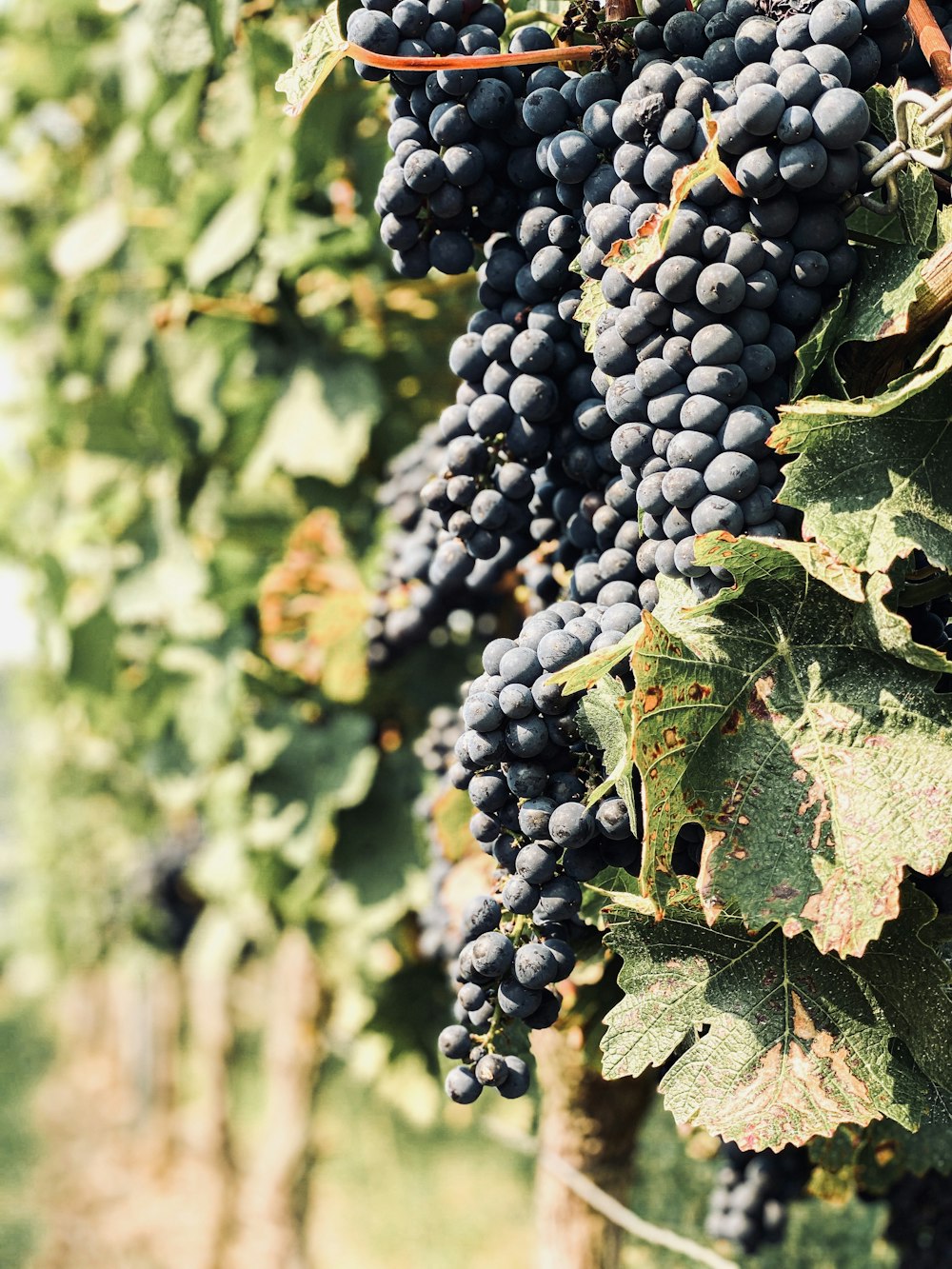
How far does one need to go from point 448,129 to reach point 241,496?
181 centimetres

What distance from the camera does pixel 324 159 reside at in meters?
2.09

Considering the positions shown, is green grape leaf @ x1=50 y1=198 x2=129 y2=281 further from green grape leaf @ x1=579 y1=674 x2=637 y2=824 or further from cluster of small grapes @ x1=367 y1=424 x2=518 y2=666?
green grape leaf @ x1=579 y1=674 x2=637 y2=824

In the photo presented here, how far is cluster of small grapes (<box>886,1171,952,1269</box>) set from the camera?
1.53 m

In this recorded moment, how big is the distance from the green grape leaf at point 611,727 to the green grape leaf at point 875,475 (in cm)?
20

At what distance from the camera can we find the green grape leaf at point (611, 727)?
882mm

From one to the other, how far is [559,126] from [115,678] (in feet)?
7.63

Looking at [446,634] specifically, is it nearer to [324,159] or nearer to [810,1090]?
[324,159]

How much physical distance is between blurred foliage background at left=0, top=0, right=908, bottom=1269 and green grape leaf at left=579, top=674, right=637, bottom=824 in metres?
1.22

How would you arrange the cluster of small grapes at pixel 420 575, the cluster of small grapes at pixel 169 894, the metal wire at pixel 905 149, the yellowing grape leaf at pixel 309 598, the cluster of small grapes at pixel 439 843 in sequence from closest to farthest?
the metal wire at pixel 905 149
the cluster of small grapes at pixel 420 575
the cluster of small grapes at pixel 439 843
the yellowing grape leaf at pixel 309 598
the cluster of small grapes at pixel 169 894

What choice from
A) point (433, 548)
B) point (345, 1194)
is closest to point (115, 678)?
point (433, 548)

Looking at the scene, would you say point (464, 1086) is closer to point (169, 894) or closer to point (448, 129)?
point (448, 129)

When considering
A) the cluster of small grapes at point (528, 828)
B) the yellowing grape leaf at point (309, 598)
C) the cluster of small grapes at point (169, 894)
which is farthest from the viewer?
the cluster of small grapes at point (169, 894)

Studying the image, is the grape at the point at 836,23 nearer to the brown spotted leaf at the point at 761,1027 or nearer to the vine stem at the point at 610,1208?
the brown spotted leaf at the point at 761,1027

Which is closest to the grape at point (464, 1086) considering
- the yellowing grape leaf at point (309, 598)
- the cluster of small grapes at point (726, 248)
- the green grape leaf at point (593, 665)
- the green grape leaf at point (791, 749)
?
the green grape leaf at point (791, 749)
